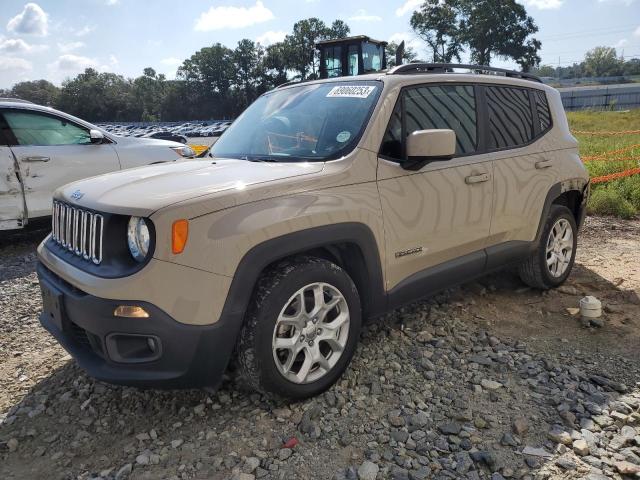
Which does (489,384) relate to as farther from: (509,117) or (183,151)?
(183,151)

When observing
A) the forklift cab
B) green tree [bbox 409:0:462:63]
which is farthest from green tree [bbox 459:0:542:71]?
the forklift cab

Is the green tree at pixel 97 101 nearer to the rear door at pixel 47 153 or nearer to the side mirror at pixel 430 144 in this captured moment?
the rear door at pixel 47 153

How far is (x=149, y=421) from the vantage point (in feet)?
9.20

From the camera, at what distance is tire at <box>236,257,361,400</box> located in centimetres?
257

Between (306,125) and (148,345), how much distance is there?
1.68 metres

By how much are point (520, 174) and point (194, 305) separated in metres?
2.70

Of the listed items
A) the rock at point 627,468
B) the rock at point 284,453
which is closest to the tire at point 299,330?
the rock at point 284,453

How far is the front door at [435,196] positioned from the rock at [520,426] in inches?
37.5

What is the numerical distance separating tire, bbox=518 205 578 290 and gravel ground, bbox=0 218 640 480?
1.62 feet

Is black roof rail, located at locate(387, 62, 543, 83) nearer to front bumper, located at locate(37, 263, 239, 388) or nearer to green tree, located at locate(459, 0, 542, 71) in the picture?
front bumper, located at locate(37, 263, 239, 388)

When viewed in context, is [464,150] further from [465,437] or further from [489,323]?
[465,437]

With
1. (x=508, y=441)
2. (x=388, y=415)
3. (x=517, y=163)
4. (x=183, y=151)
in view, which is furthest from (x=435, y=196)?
(x=183, y=151)

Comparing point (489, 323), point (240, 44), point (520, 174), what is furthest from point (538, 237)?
point (240, 44)

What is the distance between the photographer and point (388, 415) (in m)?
2.76
